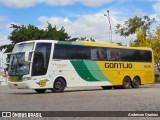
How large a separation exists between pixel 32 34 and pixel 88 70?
44.9 meters

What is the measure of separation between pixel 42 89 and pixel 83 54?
143 inches

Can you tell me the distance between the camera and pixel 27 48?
83.4 ft

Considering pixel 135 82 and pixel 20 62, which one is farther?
pixel 135 82

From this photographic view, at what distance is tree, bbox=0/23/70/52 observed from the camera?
234ft

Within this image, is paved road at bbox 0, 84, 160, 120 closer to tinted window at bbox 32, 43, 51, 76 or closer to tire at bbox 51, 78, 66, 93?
tinted window at bbox 32, 43, 51, 76

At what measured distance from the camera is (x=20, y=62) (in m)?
25.2

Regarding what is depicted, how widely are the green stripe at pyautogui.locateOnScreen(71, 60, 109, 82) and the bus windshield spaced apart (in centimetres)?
334

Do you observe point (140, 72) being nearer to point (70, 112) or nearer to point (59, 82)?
point (59, 82)

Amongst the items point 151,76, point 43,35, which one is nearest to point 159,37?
point 151,76

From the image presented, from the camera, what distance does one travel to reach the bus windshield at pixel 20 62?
24.9 m

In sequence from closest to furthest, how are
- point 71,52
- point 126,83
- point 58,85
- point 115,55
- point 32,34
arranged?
point 58,85 < point 71,52 < point 115,55 < point 126,83 < point 32,34

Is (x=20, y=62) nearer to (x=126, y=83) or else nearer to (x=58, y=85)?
(x=58, y=85)

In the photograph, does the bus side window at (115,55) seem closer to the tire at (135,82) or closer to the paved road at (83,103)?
the tire at (135,82)

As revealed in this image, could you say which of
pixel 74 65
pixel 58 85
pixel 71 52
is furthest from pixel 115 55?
pixel 58 85
